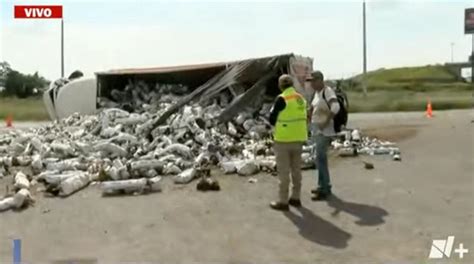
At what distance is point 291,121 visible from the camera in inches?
325

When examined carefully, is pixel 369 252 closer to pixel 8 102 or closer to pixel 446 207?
pixel 446 207

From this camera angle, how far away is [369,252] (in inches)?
264

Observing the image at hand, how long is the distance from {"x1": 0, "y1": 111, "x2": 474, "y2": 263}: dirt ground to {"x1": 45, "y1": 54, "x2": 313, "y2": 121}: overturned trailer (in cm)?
362

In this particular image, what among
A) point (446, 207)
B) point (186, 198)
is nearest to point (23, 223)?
point (186, 198)

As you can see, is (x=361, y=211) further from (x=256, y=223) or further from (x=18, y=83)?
(x=18, y=83)

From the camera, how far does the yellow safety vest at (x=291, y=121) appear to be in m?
8.23

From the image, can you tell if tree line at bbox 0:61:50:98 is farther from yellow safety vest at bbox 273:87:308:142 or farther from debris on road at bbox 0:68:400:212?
yellow safety vest at bbox 273:87:308:142

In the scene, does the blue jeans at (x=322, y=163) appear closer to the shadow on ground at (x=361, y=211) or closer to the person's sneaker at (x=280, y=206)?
the shadow on ground at (x=361, y=211)

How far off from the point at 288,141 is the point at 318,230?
4.08ft

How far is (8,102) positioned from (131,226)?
154ft

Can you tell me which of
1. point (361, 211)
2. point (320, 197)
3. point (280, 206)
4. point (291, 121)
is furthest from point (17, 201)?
point (361, 211)

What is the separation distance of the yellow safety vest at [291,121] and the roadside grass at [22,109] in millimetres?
26241

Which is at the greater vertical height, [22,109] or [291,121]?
[291,121]

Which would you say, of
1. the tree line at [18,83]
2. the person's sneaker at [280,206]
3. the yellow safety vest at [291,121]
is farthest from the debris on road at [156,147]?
the tree line at [18,83]
